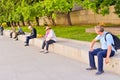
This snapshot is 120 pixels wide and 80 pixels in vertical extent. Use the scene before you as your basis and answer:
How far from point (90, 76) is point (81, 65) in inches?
83.4

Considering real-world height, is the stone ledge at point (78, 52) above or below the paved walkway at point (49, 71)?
above

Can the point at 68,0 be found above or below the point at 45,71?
above

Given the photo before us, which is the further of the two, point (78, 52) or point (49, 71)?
point (78, 52)

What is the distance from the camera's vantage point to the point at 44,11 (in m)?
31.6

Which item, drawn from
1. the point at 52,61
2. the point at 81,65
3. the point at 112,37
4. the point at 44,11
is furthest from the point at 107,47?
the point at 44,11

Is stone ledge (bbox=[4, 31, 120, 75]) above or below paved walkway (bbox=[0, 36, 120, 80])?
above

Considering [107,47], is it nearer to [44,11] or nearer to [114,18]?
[114,18]

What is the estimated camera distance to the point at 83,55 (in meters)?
12.4

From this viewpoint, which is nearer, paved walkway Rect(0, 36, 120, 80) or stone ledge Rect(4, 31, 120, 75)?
stone ledge Rect(4, 31, 120, 75)

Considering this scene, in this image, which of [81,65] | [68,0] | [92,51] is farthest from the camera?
[68,0]

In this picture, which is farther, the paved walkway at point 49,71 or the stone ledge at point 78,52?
the paved walkway at point 49,71

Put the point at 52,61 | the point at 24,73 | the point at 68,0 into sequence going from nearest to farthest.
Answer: the point at 24,73, the point at 52,61, the point at 68,0

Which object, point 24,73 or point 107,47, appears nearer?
point 107,47

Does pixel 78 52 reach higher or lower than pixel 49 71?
higher
